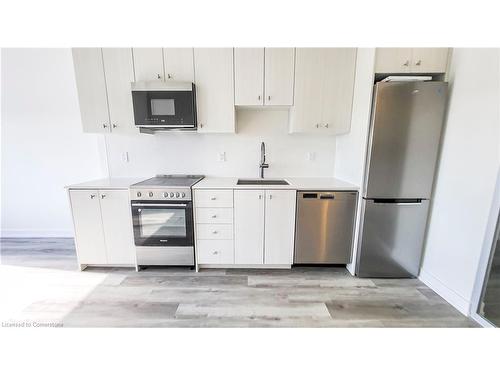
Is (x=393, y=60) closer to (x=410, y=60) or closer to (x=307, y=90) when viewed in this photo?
(x=410, y=60)

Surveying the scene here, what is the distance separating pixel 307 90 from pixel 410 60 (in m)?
0.87

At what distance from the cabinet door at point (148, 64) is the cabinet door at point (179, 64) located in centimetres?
6

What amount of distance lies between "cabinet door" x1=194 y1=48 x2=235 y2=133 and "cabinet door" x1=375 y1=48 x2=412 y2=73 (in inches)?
53.0

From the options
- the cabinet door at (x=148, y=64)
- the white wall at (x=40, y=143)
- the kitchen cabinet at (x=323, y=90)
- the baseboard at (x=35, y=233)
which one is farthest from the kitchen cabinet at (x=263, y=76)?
the baseboard at (x=35, y=233)

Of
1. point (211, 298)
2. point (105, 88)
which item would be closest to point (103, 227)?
point (211, 298)

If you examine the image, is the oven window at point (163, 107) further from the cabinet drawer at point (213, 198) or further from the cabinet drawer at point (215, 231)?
the cabinet drawer at point (215, 231)

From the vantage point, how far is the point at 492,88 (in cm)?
148

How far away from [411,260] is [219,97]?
253 centimetres

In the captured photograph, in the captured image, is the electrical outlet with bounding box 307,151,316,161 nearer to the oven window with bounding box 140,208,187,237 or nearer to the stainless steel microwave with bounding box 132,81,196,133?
the stainless steel microwave with bounding box 132,81,196,133

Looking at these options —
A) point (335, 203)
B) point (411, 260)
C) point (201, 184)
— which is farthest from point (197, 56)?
point (411, 260)

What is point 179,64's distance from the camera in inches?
82.4
